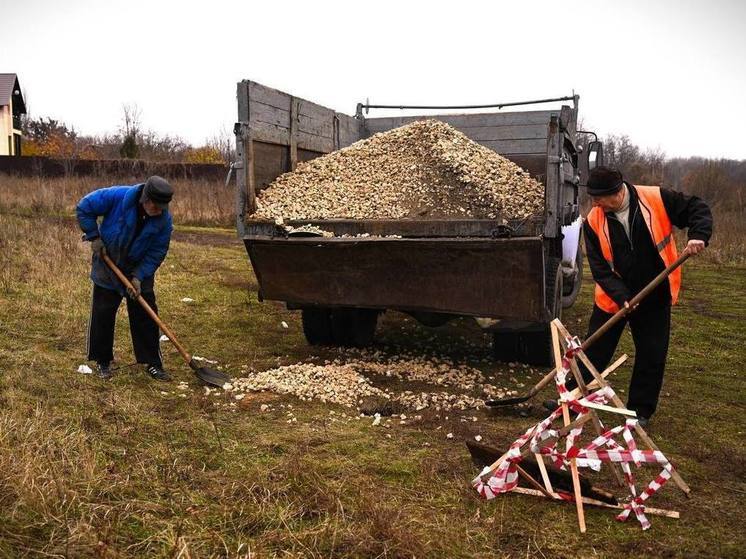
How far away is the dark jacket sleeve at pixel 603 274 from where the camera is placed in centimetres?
441

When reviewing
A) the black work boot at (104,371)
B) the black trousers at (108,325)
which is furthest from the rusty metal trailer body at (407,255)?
the black work boot at (104,371)

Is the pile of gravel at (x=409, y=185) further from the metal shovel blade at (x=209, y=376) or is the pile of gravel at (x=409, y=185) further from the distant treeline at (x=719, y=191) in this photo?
the distant treeline at (x=719, y=191)

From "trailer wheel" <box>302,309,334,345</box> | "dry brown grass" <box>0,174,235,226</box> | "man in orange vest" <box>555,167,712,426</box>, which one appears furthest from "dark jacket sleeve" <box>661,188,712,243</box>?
"dry brown grass" <box>0,174,235,226</box>

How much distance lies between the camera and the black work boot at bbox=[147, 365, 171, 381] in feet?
17.5

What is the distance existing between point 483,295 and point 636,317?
1070mm

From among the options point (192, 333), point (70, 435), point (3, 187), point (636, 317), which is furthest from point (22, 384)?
point (3, 187)

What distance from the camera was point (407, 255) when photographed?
16.8 ft

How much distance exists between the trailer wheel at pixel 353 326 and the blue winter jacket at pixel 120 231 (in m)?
1.90

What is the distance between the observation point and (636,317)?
451 cm

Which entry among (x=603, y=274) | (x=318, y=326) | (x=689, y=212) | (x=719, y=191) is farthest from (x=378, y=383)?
(x=719, y=191)

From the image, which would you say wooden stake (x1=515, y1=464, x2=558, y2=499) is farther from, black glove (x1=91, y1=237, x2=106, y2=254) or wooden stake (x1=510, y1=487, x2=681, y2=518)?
black glove (x1=91, y1=237, x2=106, y2=254)

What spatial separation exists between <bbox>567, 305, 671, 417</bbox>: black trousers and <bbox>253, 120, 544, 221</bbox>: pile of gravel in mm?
1026

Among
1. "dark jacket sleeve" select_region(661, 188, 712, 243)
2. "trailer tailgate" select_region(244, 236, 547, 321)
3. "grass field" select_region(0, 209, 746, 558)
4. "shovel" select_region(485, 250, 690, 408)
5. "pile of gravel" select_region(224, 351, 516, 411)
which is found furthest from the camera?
"pile of gravel" select_region(224, 351, 516, 411)

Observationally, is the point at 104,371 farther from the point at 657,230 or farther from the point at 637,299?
the point at 657,230
